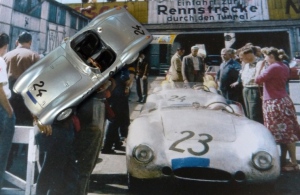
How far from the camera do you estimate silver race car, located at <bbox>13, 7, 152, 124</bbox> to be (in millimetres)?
958

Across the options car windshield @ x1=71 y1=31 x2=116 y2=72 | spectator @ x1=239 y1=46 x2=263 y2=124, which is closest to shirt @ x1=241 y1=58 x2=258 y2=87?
spectator @ x1=239 y1=46 x2=263 y2=124

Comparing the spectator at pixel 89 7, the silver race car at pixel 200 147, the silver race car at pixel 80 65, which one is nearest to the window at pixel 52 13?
the spectator at pixel 89 7

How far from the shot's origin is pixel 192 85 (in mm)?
1180

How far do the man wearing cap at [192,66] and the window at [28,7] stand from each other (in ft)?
2.21

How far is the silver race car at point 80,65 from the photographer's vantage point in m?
0.96

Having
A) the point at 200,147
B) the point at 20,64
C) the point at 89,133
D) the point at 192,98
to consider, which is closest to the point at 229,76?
the point at 192,98

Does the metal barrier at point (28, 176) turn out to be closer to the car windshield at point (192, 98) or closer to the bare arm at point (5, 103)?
the bare arm at point (5, 103)

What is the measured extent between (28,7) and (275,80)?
3.53ft

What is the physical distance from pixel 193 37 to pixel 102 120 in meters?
0.52

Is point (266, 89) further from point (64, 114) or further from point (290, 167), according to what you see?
point (64, 114)

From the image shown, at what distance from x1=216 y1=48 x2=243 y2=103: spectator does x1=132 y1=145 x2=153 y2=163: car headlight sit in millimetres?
444

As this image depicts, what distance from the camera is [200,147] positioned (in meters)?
0.89

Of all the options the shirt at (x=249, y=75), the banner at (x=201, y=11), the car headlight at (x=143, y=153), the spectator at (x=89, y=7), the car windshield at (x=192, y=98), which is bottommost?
the car headlight at (x=143, y=153)

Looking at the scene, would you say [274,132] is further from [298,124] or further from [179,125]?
[179,125]
